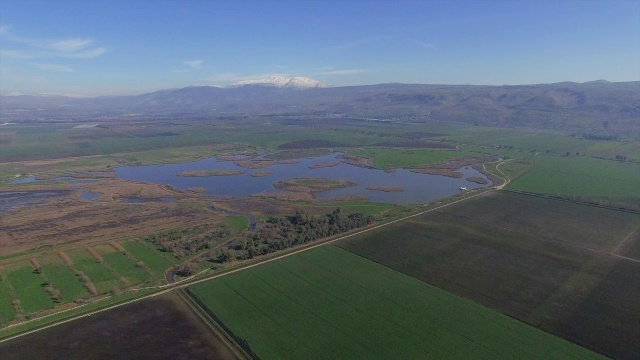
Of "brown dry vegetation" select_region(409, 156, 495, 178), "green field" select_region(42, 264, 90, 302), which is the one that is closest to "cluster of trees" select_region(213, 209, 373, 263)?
"green field" select_region(42, 264, 90, 302)

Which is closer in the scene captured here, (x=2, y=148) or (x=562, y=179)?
(x=562, y=179)

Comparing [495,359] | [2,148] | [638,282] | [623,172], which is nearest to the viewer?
[495,359]

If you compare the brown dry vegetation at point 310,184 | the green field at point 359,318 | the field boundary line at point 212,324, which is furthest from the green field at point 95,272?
the brown dry vegetation at point 310,184

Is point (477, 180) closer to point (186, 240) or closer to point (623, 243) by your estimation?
point (623, 243)

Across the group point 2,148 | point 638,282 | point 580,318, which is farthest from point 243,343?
Answer: point 2,148

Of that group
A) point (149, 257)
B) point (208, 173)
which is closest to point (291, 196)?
point (208, 173)

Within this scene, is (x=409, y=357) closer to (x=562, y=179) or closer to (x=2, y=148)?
(x=562, y=179)
